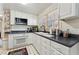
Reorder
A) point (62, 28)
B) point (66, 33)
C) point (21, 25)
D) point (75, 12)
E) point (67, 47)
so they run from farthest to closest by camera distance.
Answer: point (21, 25), point (62, 28), point (66, 33), point (75, 12), point (67, 47)

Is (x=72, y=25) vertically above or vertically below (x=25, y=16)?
below

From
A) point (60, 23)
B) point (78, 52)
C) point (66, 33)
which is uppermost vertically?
point (60, 23)

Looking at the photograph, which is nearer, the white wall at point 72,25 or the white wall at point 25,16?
the white wall at point 72,25

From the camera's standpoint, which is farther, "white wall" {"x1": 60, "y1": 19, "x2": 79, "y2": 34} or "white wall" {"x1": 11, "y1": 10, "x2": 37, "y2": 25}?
"white wall" {"x1": 11, "y1": 10, "x2": 37, "y2": 25}

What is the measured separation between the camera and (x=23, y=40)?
345cm

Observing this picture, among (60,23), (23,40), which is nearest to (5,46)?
(23,40)

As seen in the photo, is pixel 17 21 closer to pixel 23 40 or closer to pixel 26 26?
pixel 26 26

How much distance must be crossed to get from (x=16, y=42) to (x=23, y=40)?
35 centimetres

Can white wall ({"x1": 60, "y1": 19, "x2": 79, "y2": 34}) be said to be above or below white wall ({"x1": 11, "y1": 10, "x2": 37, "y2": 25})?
below

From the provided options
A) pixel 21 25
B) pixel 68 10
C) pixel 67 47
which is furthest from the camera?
pixel 21 25

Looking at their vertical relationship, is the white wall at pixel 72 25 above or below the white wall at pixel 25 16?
below

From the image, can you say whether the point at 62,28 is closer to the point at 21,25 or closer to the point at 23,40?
the point at 23,40

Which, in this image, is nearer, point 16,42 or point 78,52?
point 78,52

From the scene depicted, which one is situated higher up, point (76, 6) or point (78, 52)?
point (76, 6)
